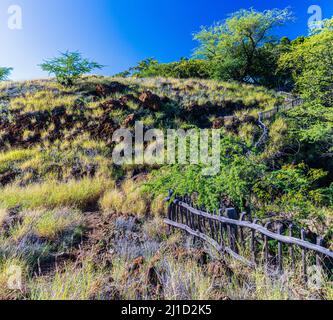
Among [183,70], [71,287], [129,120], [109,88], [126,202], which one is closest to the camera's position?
[71,287]

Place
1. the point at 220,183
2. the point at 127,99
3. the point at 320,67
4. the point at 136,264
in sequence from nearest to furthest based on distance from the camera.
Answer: the point at 136,264, the point at 220,183, the point at 320,67, the point at 127,99

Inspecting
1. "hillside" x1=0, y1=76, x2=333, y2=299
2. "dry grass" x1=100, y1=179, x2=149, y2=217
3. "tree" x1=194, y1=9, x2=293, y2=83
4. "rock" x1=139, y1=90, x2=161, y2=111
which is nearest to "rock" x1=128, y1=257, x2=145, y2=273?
"hillside" x1=0, y1=76, x2=333, y2=299

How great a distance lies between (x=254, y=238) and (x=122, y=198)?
153 inches

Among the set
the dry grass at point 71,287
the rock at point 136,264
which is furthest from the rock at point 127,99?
the dry grass at point 71,287

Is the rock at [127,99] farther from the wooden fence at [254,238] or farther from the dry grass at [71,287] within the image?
the dry grass at [71,287]

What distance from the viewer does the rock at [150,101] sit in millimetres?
14062

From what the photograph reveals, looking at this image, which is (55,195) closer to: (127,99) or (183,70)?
(127,99)

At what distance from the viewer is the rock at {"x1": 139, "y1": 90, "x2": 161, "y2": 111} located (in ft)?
46.1

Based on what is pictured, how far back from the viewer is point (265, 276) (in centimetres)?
303

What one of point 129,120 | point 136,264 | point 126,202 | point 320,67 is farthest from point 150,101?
point 136,264

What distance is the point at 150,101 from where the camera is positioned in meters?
14.3

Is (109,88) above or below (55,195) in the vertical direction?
above

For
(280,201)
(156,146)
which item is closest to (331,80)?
(156,146)

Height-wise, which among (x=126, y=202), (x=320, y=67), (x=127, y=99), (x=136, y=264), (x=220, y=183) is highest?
(x=320, y=67)
